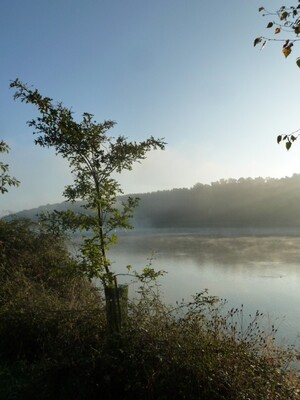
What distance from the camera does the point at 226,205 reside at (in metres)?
99.5

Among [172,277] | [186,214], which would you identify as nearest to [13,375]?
[172,277]

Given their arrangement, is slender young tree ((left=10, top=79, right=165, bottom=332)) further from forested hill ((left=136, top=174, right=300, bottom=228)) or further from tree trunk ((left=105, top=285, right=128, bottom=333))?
forested hill ((left=136, top=174, right=300, bottom=228))

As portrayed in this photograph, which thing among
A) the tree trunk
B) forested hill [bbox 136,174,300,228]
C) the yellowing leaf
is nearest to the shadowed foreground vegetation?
the tree trunk

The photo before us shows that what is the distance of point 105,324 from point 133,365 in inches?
64.1

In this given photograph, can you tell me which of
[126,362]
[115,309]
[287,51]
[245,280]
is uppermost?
[287,51]

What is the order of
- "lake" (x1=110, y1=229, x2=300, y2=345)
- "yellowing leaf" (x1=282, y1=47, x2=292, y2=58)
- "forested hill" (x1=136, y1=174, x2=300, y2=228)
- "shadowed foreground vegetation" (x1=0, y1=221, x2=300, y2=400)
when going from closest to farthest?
"yellowing leaf" (x1=282, y1=47, x2=292, y2=58) < "shadowed foreground vegetation" (x1=0, y1=221, x2=300, y2=400) < "lake" (x1=110, y1=229, x2=300, y2=345) < "forested hill" (x1=136, y1=174, x2=300, y2=228)

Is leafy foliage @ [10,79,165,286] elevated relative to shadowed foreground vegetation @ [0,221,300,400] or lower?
elevated

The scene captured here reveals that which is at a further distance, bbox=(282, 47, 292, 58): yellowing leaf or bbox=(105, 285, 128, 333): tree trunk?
bbox=(105, 285, 128, 333): tree trunk

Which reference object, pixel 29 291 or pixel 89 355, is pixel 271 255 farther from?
pixel 89 355

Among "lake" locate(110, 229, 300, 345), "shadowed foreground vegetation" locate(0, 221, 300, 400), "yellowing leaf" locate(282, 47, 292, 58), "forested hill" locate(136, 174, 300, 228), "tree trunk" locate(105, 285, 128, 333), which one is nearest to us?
"yellowing leaf" locate(282, 47, 292, 58)

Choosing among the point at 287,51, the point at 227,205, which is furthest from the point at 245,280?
the point at 227,205

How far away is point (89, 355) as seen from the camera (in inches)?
171

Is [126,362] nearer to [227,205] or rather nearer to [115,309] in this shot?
[115,309]

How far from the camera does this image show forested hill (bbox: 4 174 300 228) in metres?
83.6
